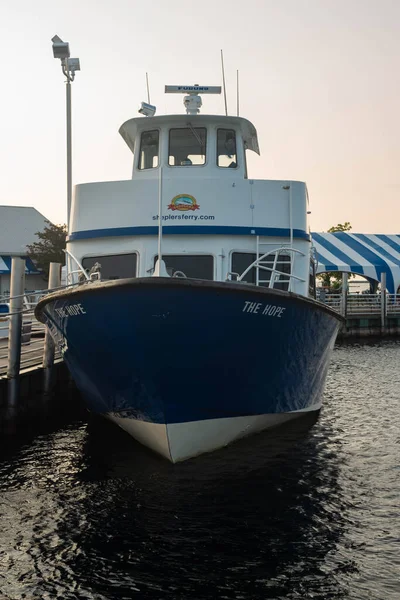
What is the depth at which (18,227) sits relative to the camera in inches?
1930

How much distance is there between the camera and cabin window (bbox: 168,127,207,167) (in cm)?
1191

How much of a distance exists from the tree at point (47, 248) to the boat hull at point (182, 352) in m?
35.4

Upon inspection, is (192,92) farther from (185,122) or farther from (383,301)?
(383,301)

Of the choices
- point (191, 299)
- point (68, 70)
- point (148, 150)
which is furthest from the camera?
point (68, 70)

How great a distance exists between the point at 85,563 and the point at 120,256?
5604 millimetres

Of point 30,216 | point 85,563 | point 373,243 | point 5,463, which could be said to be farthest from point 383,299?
point 85,563

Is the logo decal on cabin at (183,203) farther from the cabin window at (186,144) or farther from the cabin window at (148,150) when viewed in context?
the cabin window at (148,150)

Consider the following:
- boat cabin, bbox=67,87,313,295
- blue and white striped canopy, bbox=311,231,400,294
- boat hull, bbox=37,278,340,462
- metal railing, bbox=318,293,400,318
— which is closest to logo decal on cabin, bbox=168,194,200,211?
boat cabin, bbox=67,87,313,295

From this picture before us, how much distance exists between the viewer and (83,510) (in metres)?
7.67

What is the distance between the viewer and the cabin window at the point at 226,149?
11.9 metres

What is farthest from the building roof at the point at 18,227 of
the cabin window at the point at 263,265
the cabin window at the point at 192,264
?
the cabin window at the point at 263,265

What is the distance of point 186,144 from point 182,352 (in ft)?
17.3

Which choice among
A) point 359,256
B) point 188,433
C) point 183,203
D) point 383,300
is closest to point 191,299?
point 188,433

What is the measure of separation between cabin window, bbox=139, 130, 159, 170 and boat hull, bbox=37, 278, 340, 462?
377 cm
